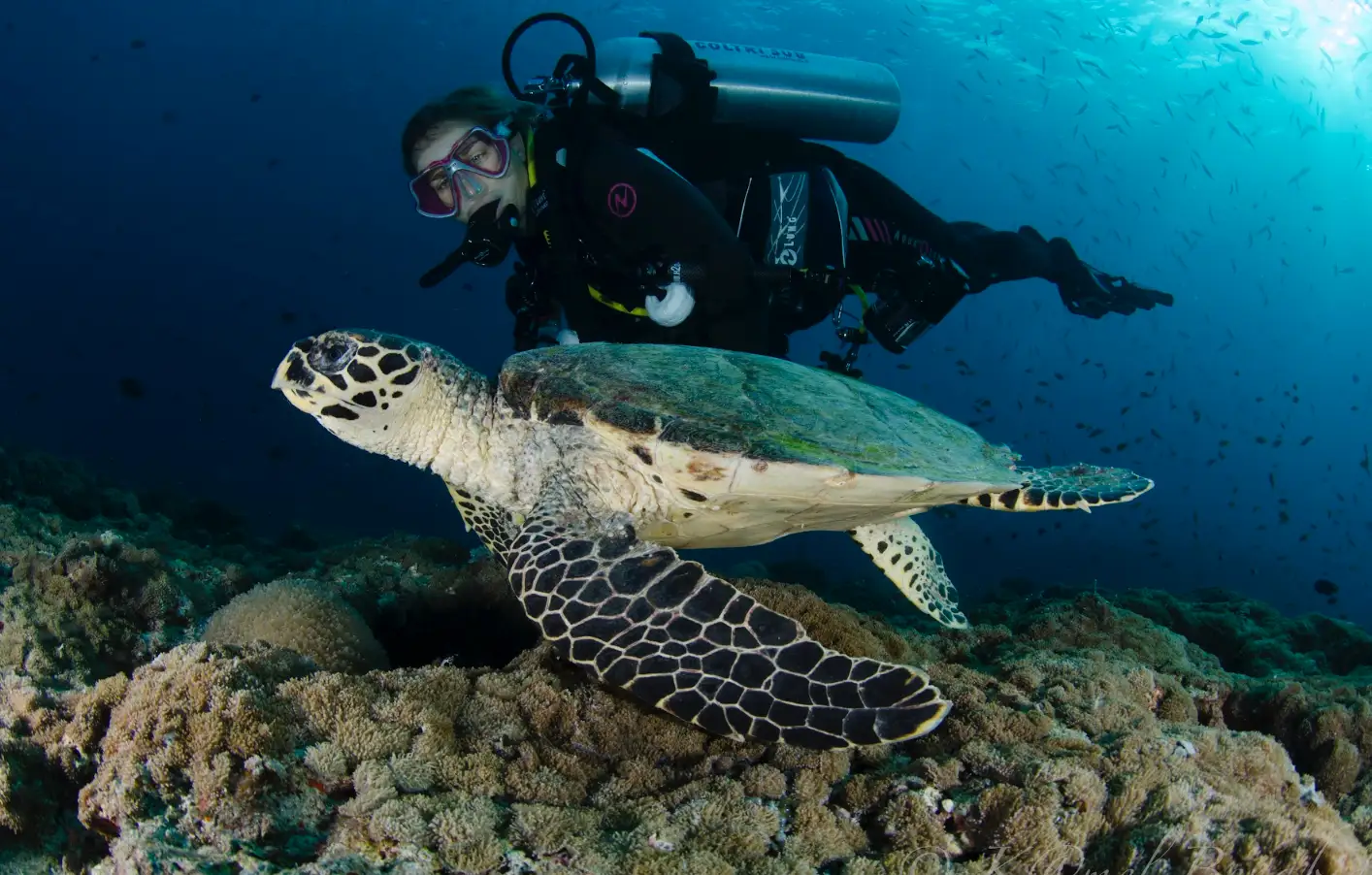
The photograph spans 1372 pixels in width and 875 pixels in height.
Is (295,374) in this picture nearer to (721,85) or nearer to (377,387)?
(377,387)

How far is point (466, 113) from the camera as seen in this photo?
4492 millimetres

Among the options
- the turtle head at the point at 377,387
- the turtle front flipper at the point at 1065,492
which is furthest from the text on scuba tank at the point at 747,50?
the turtle front flipper at the point at 1065,492

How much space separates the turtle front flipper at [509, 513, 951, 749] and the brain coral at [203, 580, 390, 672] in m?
0.95

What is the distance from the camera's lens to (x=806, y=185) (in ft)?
17.2

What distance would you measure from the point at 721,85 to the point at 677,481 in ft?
16.6

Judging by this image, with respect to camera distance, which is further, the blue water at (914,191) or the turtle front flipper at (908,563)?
the blue water at (914,191)

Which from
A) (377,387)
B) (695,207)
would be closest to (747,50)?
(695,207)

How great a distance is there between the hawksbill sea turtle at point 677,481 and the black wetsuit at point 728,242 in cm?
82

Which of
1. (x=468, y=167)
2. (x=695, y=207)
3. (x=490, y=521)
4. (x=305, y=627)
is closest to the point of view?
(x=305, y=627)

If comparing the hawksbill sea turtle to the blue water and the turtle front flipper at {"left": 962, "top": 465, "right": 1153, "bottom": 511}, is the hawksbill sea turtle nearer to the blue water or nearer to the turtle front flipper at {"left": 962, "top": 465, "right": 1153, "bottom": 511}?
the turtle front flipper at {"left": 962, "top": 465, "right": 1153, "bottom": 511}

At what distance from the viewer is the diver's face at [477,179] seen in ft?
14.8

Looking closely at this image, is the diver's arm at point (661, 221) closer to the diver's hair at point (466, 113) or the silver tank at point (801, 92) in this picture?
the diver's hair at point (466, 113)

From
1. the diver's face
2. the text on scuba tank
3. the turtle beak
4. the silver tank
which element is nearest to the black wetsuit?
the diver's face

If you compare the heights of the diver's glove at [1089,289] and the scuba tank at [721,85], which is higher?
the scuba tank at [721,85]
